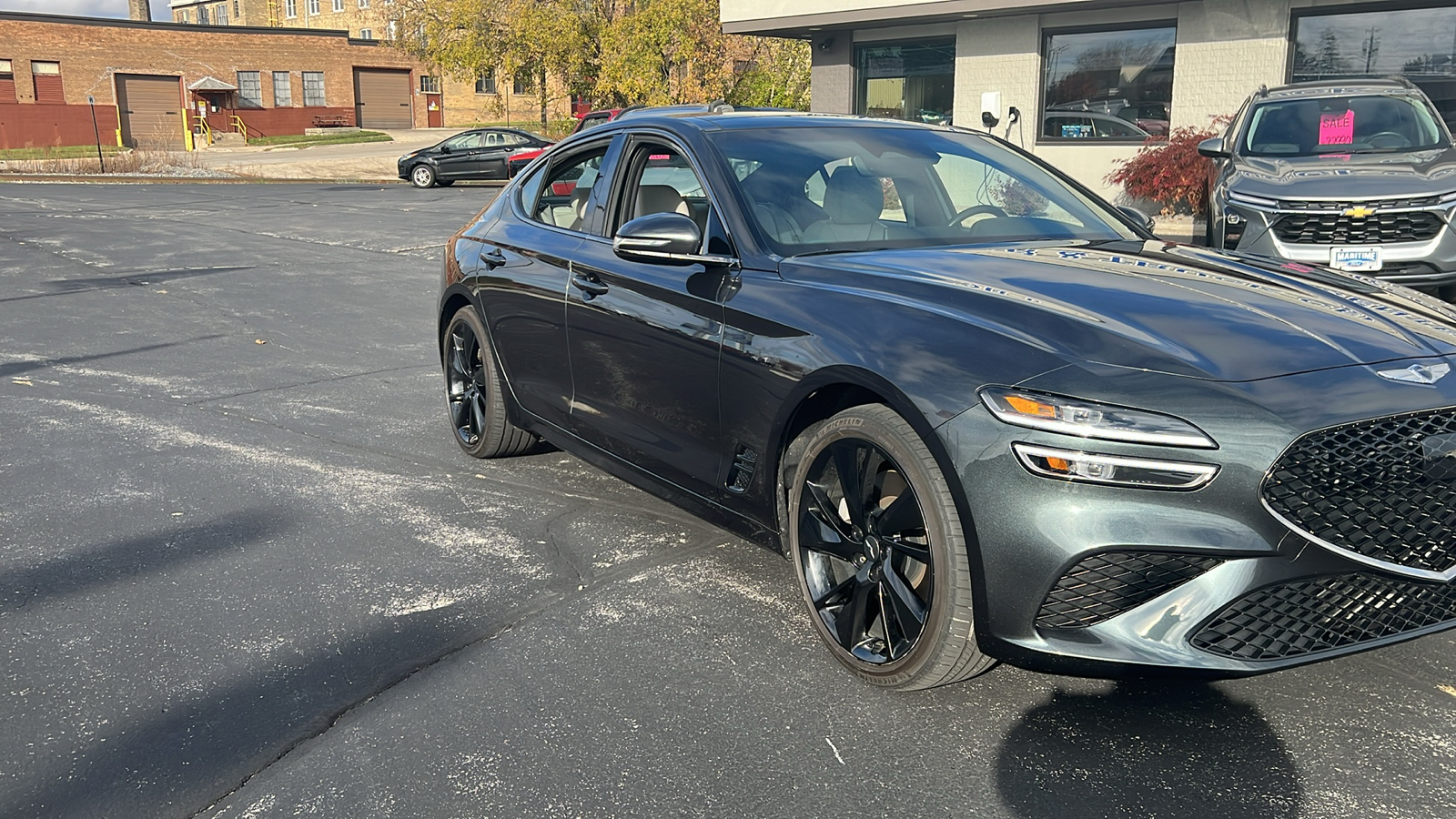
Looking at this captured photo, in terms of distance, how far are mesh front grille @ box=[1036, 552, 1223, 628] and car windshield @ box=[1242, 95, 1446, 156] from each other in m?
8.89

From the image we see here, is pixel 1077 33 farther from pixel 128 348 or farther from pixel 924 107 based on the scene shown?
pixel 128 348

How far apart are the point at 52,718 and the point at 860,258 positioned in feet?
8.93

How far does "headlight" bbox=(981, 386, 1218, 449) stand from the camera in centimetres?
285

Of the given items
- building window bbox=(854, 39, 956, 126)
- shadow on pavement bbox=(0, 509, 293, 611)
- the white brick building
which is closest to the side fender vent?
shadow on pavement bbox=(0, 509, 293, 611)

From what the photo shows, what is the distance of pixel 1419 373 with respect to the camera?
10.1 feet

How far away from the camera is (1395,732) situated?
10.6 feet

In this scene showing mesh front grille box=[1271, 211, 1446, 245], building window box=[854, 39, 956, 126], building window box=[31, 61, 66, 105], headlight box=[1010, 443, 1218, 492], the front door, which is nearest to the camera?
headlight box=[1010, 443, 1218, 492]

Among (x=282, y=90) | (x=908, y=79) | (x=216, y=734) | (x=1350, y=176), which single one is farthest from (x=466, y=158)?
(x=282, y=90)

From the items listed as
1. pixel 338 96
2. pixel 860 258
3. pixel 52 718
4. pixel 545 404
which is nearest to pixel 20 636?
pixel 52 718

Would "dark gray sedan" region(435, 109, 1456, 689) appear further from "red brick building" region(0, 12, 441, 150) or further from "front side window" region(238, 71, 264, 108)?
"front side window" region(238, 71, 264, 108)

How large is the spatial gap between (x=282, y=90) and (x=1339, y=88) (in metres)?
58.4

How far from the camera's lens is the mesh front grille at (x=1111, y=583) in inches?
113

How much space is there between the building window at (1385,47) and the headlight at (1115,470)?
49.2ft

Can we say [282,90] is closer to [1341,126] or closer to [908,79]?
[908,79]
